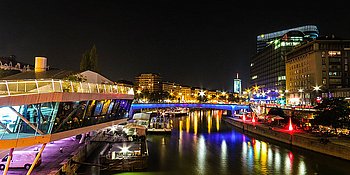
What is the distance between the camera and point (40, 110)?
68.2 feet

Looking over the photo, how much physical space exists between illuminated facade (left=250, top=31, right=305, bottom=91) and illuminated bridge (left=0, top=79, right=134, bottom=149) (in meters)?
122

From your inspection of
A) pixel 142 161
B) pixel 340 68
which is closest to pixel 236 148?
pixel 142 161

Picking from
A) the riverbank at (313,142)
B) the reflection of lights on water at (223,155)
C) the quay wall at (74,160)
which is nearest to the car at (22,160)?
the quay wall at (74,160)

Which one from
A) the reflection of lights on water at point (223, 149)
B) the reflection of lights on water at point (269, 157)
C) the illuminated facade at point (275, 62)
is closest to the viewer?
the reflection of lights on water at point (269, 157)

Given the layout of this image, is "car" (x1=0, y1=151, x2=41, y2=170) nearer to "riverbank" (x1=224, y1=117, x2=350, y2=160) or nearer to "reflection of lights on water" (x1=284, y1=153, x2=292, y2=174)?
"reflection of lights on water" (x1=284, y1=153, x2=292, y2=174)

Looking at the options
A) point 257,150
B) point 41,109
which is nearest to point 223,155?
point 257,150

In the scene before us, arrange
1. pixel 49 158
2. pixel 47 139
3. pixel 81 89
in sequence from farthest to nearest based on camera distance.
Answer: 1. pixel 49 158
2. pixel 81 89
3. pixel 47 139

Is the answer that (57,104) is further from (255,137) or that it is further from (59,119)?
(255,137)

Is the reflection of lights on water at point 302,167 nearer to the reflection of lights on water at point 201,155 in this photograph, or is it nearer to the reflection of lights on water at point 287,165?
the reflection of lights on water at point 287,165

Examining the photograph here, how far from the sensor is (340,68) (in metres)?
98.2

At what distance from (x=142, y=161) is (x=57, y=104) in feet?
50.6

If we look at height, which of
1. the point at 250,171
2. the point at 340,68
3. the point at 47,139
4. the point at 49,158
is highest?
the point at 340,68

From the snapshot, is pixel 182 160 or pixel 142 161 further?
pixel 182 160

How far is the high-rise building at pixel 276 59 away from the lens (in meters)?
136
